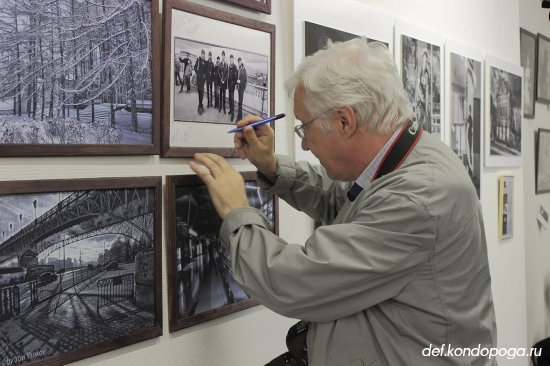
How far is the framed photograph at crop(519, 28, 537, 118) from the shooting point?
10.8ft

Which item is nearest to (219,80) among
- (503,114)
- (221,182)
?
(221,182)

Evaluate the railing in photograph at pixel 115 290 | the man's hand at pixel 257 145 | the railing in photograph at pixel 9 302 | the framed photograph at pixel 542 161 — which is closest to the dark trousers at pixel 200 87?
the man's hand at pixel 257 145

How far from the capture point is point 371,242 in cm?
98

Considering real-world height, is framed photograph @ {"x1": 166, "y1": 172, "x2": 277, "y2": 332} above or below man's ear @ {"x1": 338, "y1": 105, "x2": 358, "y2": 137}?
below

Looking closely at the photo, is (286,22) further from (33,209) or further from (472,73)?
(472,73)

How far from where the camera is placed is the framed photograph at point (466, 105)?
2311 mm

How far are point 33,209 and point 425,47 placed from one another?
1.67 meters

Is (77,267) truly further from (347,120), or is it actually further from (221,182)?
(347,120)

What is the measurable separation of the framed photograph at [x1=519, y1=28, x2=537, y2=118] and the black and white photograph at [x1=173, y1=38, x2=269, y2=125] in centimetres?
247

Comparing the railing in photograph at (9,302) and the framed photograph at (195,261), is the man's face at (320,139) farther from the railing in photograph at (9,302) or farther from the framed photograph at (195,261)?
the railing in photograph at (9,302)

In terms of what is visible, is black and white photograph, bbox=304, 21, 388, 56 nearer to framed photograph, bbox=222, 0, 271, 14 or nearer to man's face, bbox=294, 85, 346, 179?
framed photograph, bbox=222, 0, 271, 14

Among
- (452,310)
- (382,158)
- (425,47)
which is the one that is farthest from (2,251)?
(425,47)

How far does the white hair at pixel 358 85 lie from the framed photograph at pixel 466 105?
4.20ft

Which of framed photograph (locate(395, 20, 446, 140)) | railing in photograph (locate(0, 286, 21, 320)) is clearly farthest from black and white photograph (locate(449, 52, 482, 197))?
railing in photograph (locate(0, 286, 21, 320))
